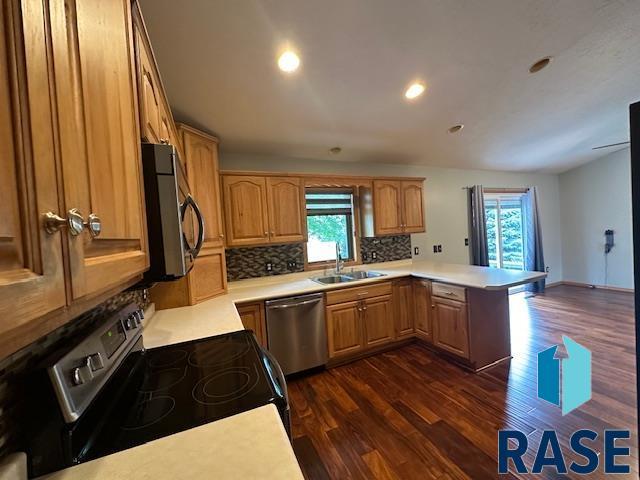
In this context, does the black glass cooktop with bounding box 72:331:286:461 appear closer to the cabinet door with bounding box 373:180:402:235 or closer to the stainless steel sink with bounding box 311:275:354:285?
the stainless steel sink with bounding box 311:275:354:285

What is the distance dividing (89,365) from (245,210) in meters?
2.01

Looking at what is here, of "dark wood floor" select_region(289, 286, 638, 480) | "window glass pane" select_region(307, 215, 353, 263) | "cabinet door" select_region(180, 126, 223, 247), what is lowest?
"dark wood floor" select_region(289, 286, 638, 480)

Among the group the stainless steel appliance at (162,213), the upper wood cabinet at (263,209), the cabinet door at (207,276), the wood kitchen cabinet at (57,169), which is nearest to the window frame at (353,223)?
the upper wood cabinet at (263,209)

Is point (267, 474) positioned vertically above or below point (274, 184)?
below

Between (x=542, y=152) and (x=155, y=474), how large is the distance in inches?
228

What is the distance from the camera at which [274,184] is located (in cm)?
273

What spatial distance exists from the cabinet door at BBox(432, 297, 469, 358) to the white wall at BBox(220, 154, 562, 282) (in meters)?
1.43

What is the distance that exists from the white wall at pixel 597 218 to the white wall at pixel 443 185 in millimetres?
339

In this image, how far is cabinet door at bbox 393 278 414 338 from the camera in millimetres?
3001

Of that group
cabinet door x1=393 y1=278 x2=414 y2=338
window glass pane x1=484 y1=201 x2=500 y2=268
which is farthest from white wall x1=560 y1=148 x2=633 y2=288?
cabinet door x1=393 y1=278 x2=414 y2=338

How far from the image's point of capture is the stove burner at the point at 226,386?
849mm

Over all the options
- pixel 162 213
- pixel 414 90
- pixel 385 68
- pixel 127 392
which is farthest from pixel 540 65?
pixel 127 392

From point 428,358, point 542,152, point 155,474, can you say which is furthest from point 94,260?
point 542,152

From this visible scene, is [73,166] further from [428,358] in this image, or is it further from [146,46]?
[428,358]
